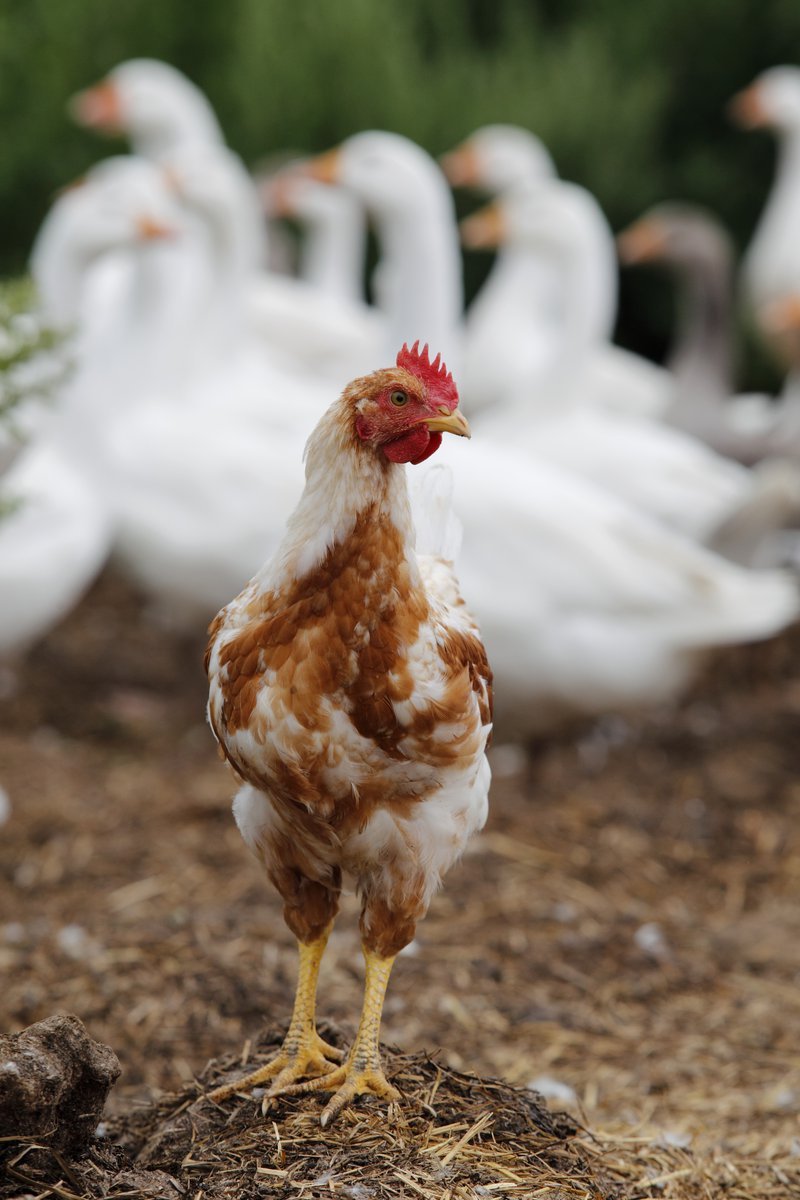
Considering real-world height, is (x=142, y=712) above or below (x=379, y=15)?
below

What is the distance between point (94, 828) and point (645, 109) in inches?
400

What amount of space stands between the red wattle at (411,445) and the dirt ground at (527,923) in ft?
4.33

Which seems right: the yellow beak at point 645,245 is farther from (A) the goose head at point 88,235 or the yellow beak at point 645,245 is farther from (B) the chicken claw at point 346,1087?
(B) the chicken claw at point 346,1087

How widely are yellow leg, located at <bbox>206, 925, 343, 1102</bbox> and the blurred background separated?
974 cm

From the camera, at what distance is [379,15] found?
13.2 meters

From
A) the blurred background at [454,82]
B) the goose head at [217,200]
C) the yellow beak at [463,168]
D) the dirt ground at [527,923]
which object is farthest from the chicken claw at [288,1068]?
the blurred background at [454,82]

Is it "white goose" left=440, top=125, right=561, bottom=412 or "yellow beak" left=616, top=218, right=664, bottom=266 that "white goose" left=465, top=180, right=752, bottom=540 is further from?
"yellow beak" left=616, top=218, right=664, bottom=266

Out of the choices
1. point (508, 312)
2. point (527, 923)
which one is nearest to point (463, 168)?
point (508, 312)

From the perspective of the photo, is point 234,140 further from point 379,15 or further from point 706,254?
point 706,254

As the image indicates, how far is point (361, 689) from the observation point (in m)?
2.79

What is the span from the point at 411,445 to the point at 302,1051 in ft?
4.11

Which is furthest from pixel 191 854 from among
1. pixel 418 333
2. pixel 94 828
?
pixel 418 333

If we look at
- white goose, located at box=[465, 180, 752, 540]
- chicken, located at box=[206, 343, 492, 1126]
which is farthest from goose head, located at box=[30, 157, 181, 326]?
chicken, located at box=[206, 343, 492, 1126]

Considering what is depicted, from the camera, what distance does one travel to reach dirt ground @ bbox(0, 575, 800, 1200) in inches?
154
